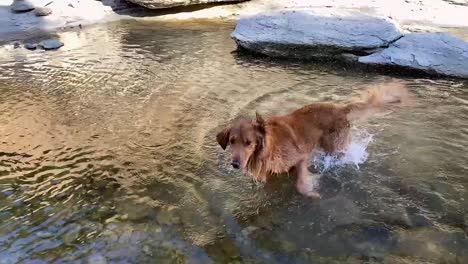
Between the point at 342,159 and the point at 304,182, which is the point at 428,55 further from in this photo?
the point at 304,182

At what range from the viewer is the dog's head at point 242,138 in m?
5.03

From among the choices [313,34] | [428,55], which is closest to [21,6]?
[313,34]

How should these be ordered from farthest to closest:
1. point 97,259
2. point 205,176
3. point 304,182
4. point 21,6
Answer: point 21,6 → point 205,176 → point 304,182 → point 97,259

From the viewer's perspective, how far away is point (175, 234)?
5.07 metres

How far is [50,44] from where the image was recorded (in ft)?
39.9

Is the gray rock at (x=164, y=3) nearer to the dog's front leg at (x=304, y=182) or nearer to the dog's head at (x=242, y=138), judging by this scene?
the dog's front leg at (x=304, y=182)

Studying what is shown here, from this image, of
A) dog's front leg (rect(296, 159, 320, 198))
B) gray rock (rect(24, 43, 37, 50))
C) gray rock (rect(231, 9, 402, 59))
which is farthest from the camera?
gray rock (rect(24, 43, 37, 50))

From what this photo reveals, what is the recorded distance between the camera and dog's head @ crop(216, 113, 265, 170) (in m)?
A: 5.03

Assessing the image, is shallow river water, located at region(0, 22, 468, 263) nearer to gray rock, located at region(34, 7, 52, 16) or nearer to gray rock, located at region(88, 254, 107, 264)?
gray rock, located at region(88, 254, 107, 264)

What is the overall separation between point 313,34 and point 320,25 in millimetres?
311

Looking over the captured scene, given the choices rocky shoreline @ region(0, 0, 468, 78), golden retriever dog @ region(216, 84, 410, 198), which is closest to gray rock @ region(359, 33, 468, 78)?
rocky shoreline @ region(0, 0, 468, 78)

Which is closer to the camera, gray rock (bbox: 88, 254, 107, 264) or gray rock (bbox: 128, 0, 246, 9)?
gray rock (bbox: 88, 254, 107, 264)

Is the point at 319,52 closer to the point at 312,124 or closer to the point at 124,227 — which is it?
the point at 312,124

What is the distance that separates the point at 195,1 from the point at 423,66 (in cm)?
791
